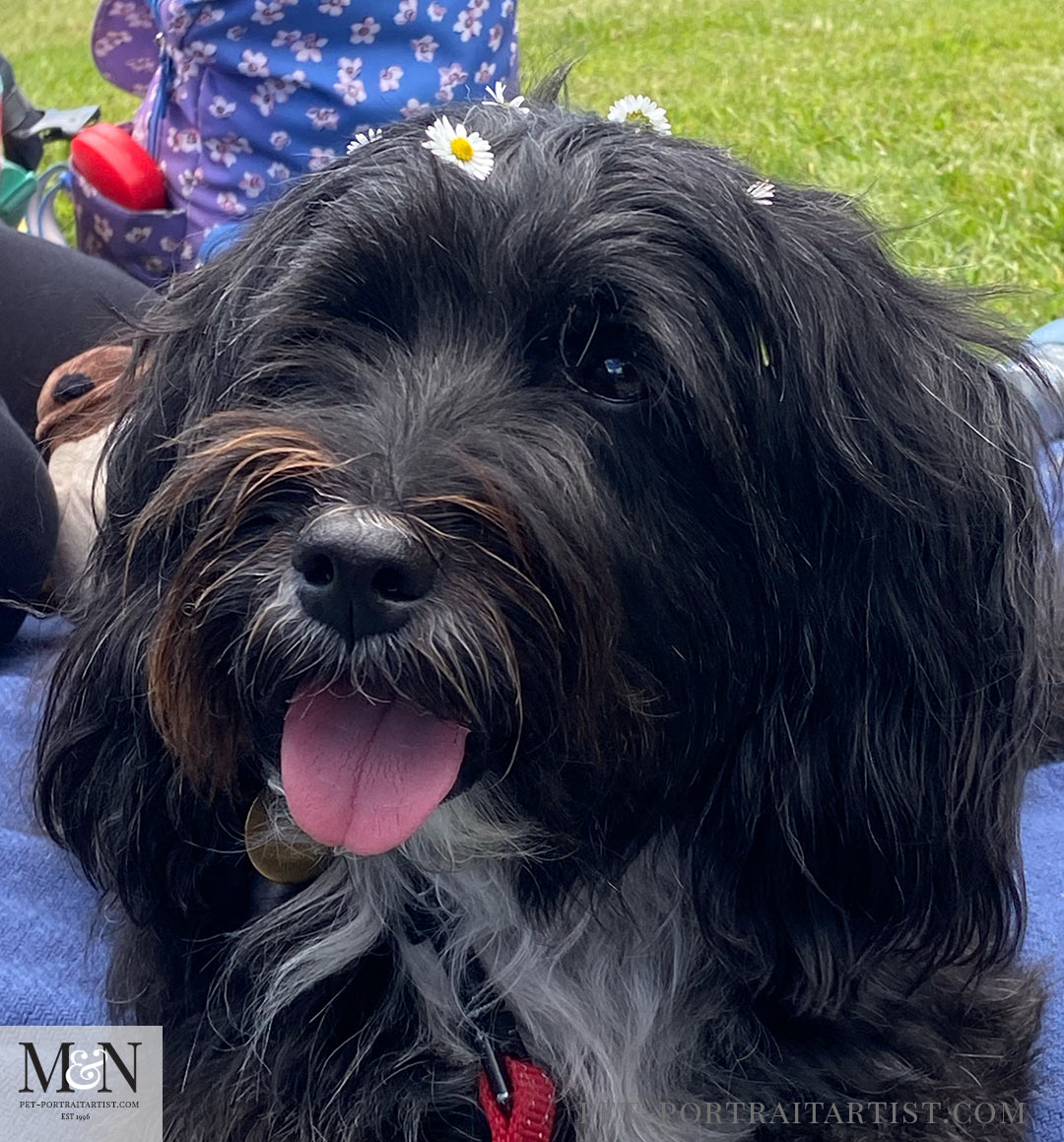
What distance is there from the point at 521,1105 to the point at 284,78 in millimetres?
2877

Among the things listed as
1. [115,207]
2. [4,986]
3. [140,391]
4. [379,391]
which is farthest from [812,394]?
[115,207]

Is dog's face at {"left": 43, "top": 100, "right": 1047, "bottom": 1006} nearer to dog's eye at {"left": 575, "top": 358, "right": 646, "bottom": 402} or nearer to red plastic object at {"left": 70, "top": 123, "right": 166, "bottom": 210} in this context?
dog's eye at {"left": 575, "top": 358, "right": 646, "bottom": 402}

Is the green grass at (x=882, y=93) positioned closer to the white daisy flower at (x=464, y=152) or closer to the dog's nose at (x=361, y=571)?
the white daisy flower at (x=464, y=152)

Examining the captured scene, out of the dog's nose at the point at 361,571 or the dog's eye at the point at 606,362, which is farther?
the dog's eye at the point at 606,362

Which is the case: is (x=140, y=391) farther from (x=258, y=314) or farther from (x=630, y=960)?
(x=630, y=960)

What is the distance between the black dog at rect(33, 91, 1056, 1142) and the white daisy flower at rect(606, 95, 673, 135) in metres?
0.07

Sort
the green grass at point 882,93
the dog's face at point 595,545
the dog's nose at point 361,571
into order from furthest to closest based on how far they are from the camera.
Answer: the green grass at point 882,93 < the dog's face at point 595,545 < the dog's nose at point 361,571

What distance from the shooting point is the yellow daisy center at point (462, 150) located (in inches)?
61.8

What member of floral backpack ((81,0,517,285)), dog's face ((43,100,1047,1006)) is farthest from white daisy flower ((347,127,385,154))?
floral backpack ((81,0,517,285))

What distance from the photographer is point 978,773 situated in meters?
1.71

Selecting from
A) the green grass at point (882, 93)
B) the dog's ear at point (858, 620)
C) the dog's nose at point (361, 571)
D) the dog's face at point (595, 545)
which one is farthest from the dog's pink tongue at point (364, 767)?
the green grass at point (882, 93)

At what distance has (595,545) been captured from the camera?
4.80 feet

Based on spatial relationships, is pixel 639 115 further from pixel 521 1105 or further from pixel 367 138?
pixel 521 1105

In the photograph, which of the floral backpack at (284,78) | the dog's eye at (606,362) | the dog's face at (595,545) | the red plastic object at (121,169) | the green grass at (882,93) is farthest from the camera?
the green grass at (882,93)
